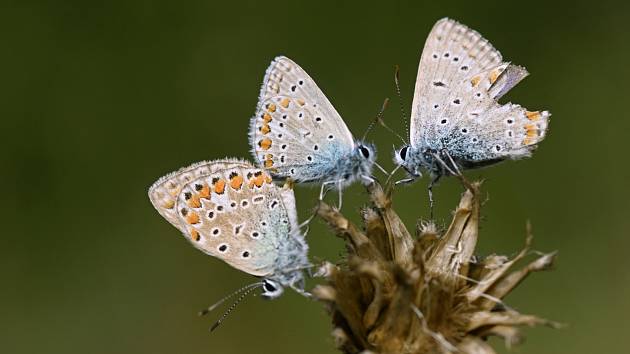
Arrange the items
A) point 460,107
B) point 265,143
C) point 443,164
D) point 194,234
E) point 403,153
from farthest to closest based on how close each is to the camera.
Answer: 1. point 265,143
2. point 403,153
3. point 460,107
4. point 443,164
5. point 194,234

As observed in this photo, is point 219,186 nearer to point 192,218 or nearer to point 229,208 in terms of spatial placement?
point 229,208

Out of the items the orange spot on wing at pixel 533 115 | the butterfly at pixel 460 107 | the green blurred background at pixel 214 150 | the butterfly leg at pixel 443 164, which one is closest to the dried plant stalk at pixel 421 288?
the butterfly leg at pixel 443 164

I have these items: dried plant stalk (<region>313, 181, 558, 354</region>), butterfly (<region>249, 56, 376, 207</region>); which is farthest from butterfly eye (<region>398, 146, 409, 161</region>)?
dried plant stalk (<region>313, 181, 558, 354</region>)

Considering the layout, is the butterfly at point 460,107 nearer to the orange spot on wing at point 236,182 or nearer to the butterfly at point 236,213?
the butterfly at point 236,213

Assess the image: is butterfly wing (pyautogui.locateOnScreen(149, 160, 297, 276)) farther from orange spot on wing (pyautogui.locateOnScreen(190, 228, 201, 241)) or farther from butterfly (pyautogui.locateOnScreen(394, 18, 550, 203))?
butterfly (pyautogui.locateOnScreen(394, 18, 550, 203))

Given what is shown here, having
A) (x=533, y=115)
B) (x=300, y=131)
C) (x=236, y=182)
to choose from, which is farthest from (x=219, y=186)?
(x=533, y=115)
